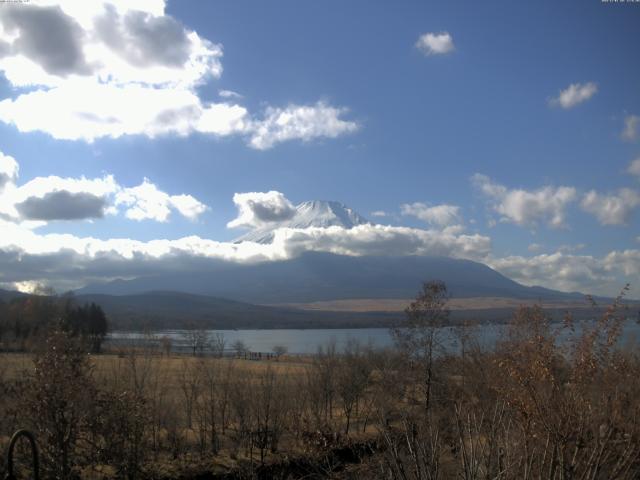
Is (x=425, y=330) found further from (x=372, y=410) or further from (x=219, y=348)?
(x=219, y=348)

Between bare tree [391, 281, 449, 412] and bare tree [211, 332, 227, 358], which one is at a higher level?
bare tree [391, 281, 449, 412]

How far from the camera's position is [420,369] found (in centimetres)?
Result: 3472

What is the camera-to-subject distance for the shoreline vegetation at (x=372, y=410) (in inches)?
383

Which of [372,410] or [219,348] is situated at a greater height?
[219,348]

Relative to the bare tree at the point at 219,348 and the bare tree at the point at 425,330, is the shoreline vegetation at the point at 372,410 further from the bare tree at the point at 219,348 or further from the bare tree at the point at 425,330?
the bare tree at the point at 219,348

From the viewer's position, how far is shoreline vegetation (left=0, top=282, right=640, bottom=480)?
973cm

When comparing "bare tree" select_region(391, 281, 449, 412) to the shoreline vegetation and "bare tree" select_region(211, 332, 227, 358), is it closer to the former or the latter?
the shoreline vegetation

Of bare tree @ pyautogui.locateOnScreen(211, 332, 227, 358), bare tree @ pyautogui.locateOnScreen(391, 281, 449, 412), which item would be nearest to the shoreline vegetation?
bare tree @ pyautogui.locateOnScreen(391, 281, 449, 412)

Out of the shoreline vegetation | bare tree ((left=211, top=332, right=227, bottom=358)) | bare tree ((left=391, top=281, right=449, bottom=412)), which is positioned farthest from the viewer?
bare tree ((left=211, top=332, right=227, bottom=358))

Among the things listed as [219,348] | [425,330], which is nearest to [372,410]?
[425,330]

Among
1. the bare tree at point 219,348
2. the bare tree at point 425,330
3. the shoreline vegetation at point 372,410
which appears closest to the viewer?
the shoreline vegetation at point 372,410

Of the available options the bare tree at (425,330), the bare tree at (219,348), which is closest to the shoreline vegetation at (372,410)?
the bare tree at (425,330)

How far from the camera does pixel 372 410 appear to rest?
122ft

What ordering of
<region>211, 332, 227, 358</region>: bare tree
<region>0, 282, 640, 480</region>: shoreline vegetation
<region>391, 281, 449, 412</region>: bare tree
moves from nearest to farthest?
<region>0, 282, 640, 480</region>: shoreline vegetation → <region>391, 281, 449, 412</region>: bare tree → <region>211, 332, 227, 358</region>: bare tree
